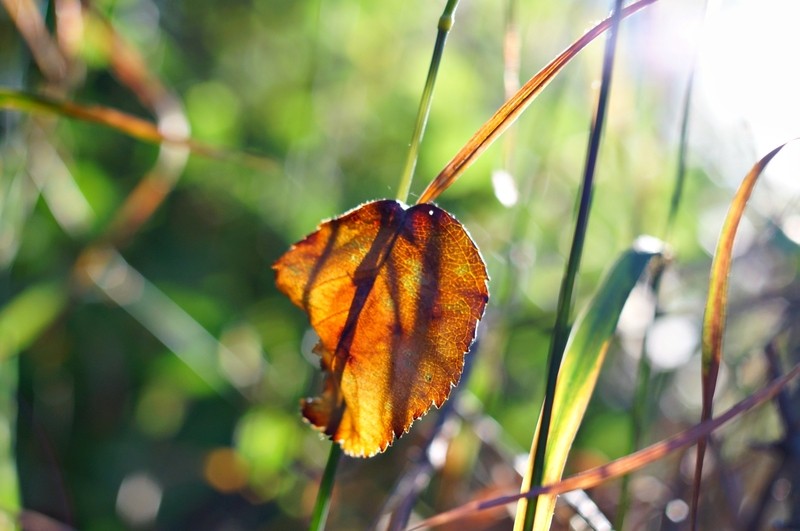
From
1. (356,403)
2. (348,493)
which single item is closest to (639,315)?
(348,493)

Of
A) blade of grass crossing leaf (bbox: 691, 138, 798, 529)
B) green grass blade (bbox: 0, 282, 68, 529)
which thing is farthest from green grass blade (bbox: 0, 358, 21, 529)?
blade of grass crossing leaf (bbox: 691, 138, 798, 529)

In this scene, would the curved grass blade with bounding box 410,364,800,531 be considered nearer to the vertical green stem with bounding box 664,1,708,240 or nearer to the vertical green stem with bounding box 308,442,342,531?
the vertical green stem with bounding box 308,442,342,531

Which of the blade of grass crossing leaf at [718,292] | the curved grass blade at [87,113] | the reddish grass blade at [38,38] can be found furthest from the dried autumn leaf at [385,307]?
the reddish grass blade at [38,38]

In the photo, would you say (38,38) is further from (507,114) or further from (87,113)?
(507,114)

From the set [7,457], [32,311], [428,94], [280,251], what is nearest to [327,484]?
[428,94]

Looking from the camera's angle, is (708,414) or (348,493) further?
(348,493)

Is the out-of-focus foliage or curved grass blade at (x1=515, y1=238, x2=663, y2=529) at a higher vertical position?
the out-of-focus foliage

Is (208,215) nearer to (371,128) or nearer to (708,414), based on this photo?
(371,128)
